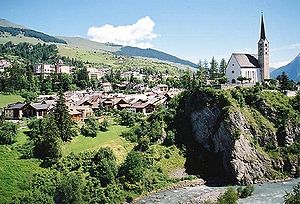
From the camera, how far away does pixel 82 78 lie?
116062mm

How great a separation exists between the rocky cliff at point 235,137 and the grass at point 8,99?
1441 inches

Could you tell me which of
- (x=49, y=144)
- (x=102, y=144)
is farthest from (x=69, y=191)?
(x=102, y=144)

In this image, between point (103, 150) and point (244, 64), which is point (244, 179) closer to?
point (103, 150)

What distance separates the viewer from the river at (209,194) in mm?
49728

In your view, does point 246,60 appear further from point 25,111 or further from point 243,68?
point 25,111

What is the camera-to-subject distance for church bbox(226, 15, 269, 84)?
268 ft

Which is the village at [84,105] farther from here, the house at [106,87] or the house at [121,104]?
the house at [106,87]

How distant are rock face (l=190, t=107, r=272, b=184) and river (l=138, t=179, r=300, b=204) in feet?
8.51

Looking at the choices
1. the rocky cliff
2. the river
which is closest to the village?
the rocky cliff

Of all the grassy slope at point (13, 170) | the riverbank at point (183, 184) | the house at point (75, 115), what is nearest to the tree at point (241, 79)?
the riverbank at point (183, 184)

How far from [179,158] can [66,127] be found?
18.0m

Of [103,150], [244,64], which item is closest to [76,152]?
[103,150]

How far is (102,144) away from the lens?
2461 inches

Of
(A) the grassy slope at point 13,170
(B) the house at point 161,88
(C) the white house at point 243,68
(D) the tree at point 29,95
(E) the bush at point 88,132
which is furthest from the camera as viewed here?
(B) the house at point 161,88
